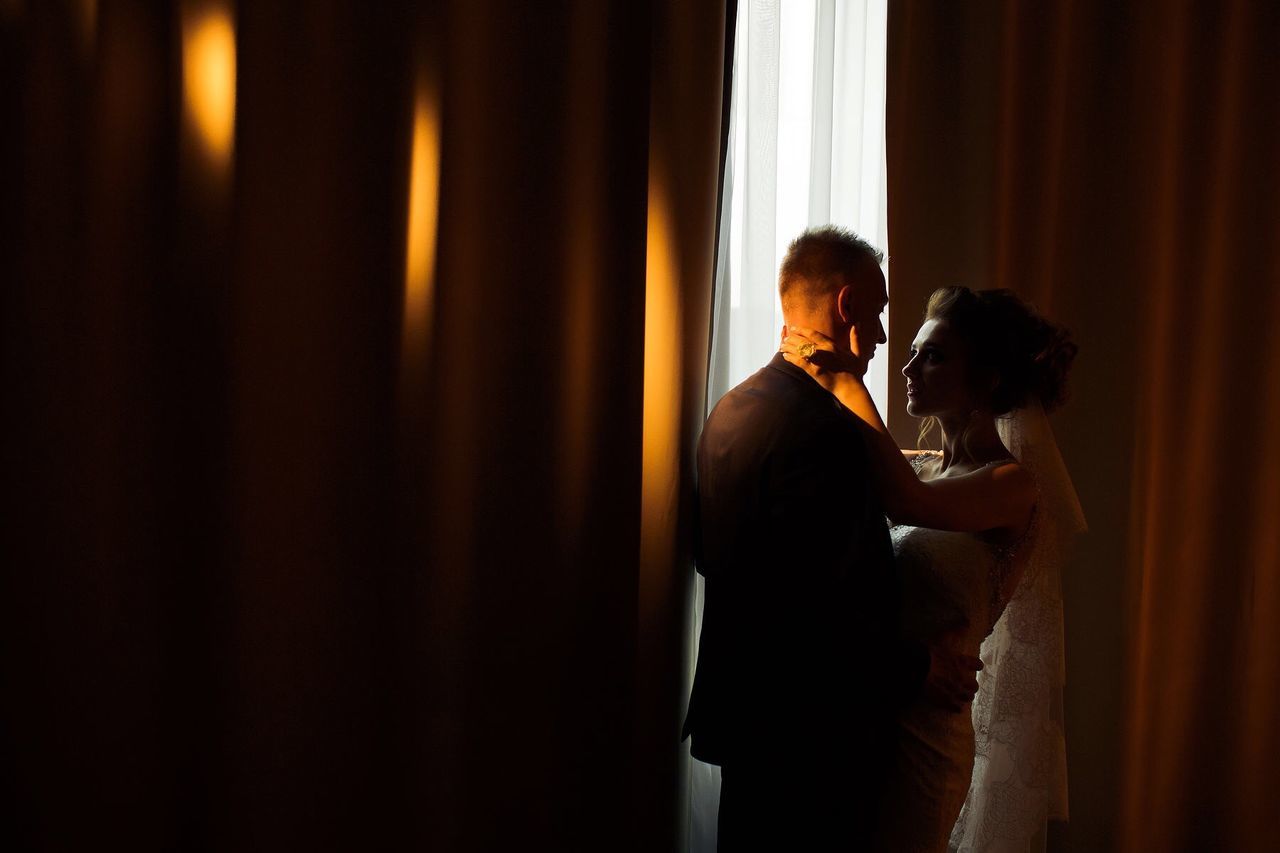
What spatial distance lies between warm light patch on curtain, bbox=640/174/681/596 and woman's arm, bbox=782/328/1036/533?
33 cm

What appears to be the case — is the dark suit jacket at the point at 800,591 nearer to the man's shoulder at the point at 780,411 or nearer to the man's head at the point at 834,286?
the man's shoulder at the point at 780,411

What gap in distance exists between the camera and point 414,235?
6.05 feet

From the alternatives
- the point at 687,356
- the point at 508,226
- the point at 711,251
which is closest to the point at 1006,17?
the point at 711,251

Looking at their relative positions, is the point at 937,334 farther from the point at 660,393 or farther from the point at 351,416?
the point at 351,416

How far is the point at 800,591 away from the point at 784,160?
1.12 m

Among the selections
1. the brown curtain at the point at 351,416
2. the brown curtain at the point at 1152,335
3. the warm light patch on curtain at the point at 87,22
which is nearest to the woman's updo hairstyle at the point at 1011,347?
the brown curtain at the point at 1152,335

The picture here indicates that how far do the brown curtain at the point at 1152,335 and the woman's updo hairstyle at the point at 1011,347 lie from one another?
0.43 m

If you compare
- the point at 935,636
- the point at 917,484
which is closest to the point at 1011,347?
the point at 917,484

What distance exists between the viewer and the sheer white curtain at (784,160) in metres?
2.01

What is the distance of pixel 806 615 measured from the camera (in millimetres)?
1545

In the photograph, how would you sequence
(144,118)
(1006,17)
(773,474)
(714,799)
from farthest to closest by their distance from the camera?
1. (1006,17)
2. (714,799)
3. (144,118)
4. (773,474)

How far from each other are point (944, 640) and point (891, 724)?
0.21m

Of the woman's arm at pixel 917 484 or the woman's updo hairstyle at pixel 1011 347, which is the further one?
the woman's updo hairstyle at pixel 1011 347

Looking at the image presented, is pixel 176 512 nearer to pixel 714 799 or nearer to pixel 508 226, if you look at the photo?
pixel 508 226
